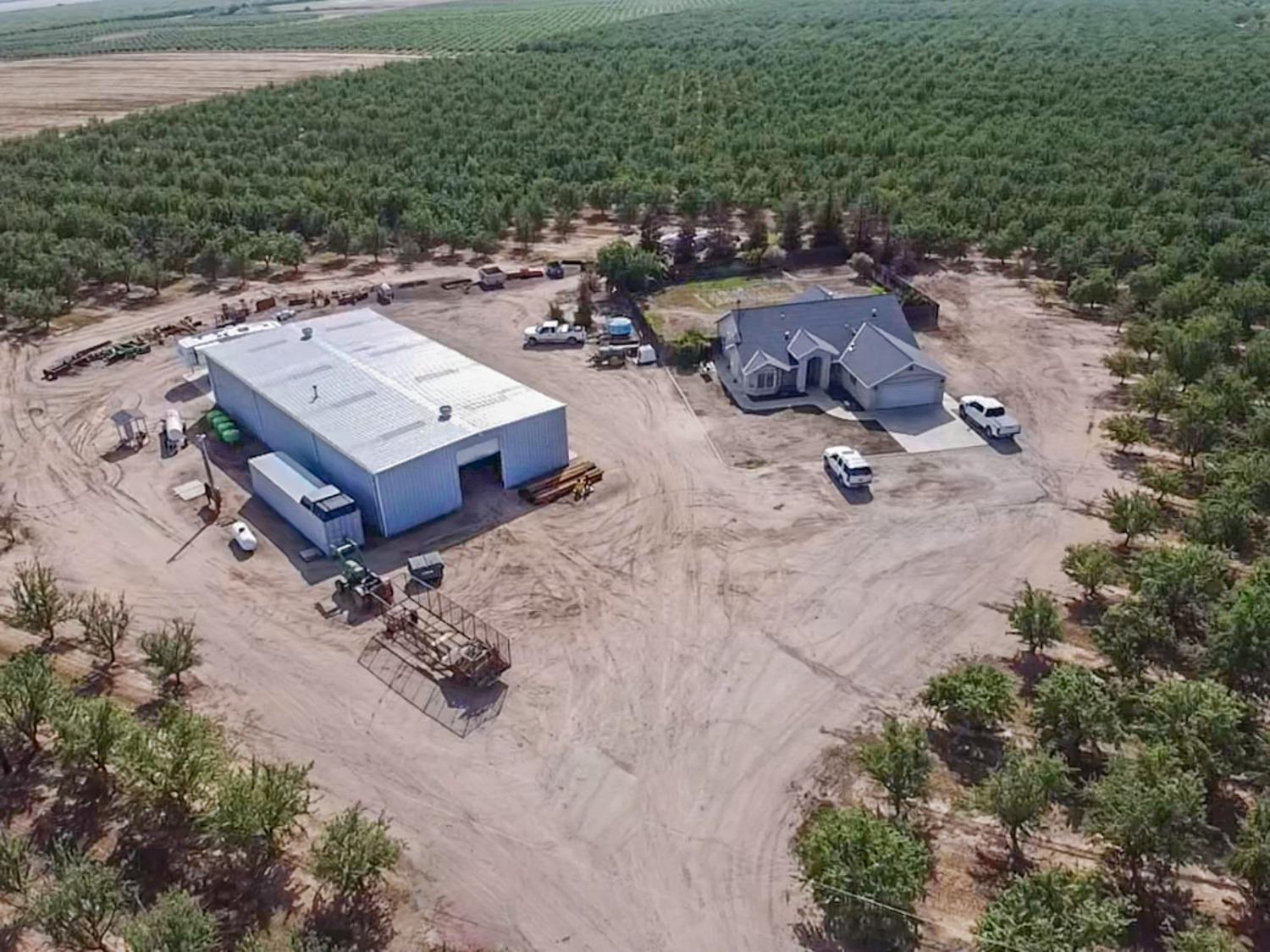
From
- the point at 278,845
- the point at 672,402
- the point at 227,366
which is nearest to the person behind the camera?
the point at 278,845

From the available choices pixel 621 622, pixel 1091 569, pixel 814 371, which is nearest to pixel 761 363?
pixel 814 371

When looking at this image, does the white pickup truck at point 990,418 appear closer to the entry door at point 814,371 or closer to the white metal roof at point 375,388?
the entry door at point 814,371

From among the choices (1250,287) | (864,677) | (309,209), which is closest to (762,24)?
(309,209)

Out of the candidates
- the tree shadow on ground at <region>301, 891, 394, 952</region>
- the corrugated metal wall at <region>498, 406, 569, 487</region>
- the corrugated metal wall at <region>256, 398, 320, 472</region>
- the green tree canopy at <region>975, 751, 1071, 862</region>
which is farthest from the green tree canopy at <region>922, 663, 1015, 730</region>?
the corrugated metal wall at <region>256, 398, 320, 472</region>

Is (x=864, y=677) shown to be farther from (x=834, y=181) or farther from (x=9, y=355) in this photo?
(x=834, y=181)

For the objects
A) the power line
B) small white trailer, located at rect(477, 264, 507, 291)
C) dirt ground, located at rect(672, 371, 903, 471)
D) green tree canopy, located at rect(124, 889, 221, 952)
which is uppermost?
green tree canopy, located at rect(124, 889, 221, 952)

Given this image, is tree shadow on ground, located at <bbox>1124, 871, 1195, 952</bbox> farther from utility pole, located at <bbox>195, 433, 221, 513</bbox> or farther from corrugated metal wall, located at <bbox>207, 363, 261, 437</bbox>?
corrugated metal wall, located at <bbox>207, 363, 261, 437</bbox>

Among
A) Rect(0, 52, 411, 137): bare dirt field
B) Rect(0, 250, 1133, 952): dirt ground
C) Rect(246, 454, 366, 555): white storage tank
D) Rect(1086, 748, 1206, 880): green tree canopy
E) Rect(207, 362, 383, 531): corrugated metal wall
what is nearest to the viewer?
Rect(1086, 748, 1206, 880): green tree canopy

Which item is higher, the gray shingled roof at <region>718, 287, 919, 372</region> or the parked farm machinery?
the gray shingled roof at <region>718, 287, 919, 372</region>
